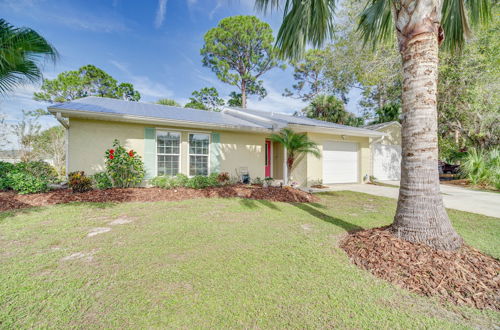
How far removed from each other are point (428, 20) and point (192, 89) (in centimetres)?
2322

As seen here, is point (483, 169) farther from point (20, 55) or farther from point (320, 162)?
point (20, 55)

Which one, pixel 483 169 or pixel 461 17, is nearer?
pixel 461 17

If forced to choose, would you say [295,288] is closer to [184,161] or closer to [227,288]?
[227,288]

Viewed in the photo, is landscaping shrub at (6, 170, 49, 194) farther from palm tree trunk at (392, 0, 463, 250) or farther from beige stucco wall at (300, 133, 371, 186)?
beige stucco wall at (300, 133, 371, 186)

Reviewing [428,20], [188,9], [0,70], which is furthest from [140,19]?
[428,20]

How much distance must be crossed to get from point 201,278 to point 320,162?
941 cm

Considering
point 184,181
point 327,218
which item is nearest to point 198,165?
point 184,181

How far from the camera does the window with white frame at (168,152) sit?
870cm

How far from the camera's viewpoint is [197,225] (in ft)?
15.1

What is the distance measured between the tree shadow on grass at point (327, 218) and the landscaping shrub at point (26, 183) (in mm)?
8144

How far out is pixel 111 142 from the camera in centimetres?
793

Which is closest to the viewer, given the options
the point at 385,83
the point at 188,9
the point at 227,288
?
the point at 227,288

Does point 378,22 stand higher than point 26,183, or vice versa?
point 378,22

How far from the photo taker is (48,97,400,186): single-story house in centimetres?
754
